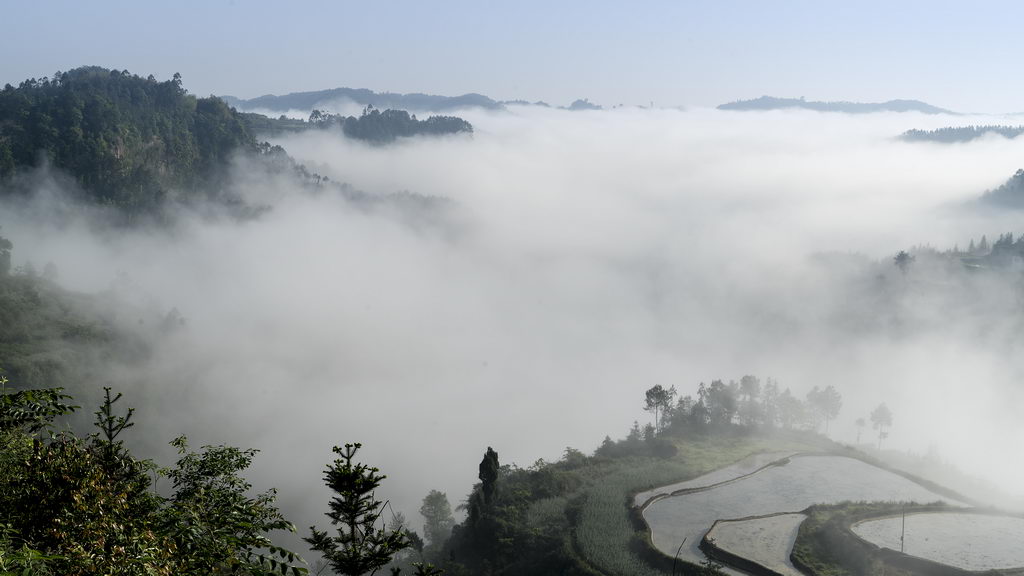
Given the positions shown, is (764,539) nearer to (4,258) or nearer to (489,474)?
(489,474)

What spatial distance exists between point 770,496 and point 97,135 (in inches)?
6645

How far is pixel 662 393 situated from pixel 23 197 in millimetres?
151392

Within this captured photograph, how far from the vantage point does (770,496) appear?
63.4 metres

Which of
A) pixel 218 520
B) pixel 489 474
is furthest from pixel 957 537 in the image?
pixel 218 520

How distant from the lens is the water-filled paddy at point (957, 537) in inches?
1903

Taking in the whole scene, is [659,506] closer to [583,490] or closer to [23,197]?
[583,490]

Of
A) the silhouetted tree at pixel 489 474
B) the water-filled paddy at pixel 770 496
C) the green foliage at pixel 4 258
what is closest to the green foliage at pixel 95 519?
the water-filled paddy at pixel 770 496

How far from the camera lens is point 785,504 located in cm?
6109

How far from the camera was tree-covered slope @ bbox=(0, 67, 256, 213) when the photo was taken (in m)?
162

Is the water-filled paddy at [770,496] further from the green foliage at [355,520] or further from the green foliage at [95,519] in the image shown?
the green foliage at [95,519]

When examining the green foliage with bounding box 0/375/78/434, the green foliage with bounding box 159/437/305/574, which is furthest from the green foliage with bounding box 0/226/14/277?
the green foliage with bounding box 0/375/78/434

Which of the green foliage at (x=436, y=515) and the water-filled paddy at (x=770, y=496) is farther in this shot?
the green foliage at (x=436, y=515)

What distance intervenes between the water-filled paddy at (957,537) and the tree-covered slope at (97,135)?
17696cm

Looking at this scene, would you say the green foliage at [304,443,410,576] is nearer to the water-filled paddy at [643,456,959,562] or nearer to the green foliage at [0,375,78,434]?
the green foliage at [0,375,78,434]
